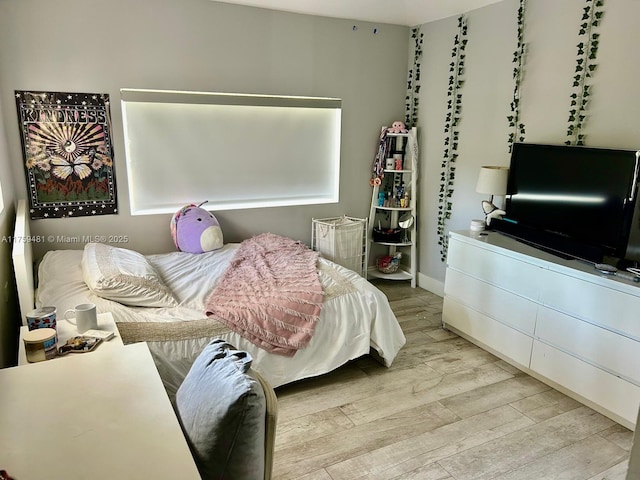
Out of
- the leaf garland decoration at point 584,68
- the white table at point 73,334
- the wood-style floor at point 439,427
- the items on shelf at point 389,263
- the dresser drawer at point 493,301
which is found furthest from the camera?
the items on shelf at point 389,263

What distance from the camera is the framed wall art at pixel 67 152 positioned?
3.02 metres

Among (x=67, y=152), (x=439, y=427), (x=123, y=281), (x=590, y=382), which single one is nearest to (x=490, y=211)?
(x=590, y=382)

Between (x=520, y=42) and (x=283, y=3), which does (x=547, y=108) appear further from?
(x=283, y=3)

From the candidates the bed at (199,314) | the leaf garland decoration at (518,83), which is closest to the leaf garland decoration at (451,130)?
the leaf garland decoration at (518,83)

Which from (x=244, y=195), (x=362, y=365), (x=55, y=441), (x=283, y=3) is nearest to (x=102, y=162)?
(x=244, y=195)

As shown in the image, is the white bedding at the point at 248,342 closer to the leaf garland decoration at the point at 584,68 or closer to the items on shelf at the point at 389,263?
the items on shelf at the point at 389,263

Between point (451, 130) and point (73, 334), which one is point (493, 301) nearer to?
point (451, 130)

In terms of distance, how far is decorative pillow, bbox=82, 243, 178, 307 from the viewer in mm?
2359

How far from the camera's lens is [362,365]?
2953 millimetres

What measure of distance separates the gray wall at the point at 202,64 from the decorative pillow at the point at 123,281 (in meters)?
0.82

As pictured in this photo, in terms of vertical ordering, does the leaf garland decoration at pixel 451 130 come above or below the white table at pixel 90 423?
above

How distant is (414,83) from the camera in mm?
4270

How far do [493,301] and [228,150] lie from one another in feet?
8.04

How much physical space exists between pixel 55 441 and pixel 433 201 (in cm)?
366
